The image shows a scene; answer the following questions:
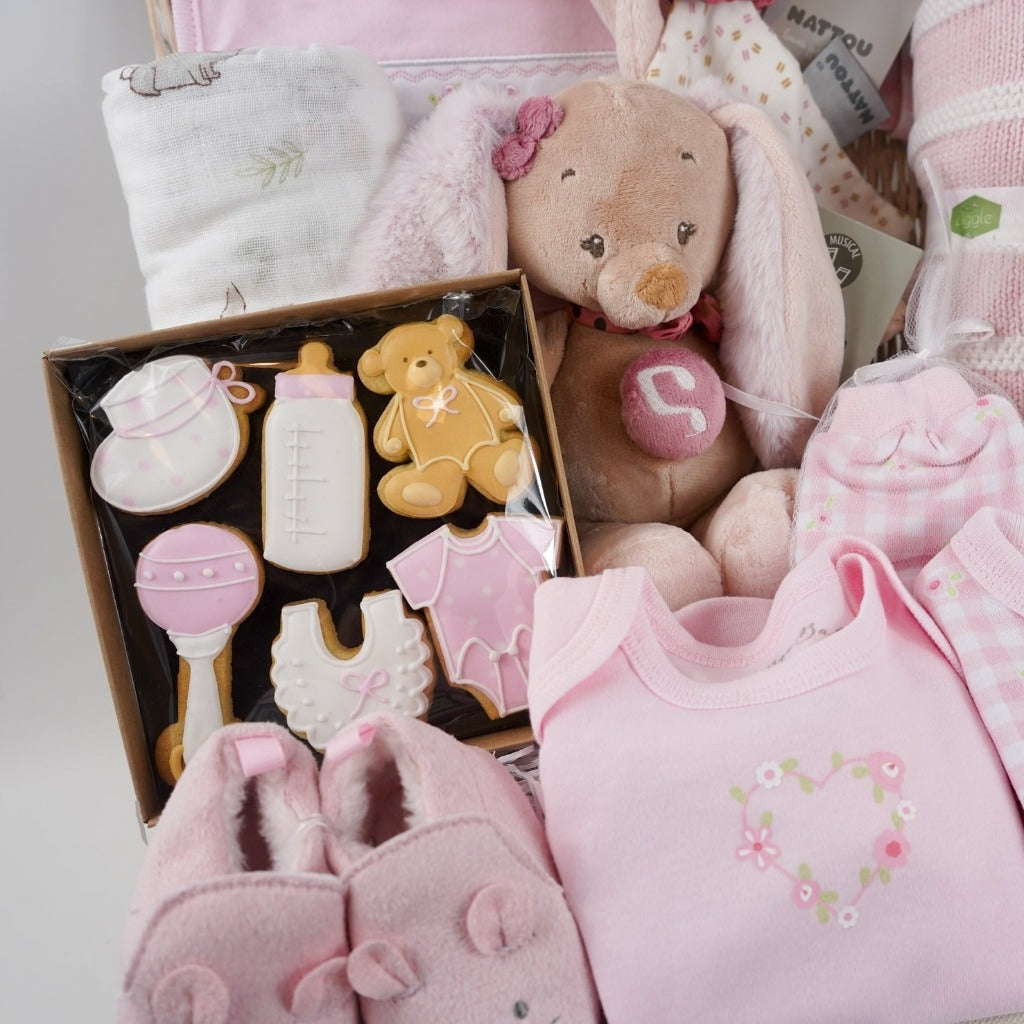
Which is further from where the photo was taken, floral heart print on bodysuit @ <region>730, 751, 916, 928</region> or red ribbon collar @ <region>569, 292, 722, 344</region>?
red ribbon collar @ <region>569, 292, 722, 344</region>

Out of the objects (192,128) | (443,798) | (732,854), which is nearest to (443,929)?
(443,798)

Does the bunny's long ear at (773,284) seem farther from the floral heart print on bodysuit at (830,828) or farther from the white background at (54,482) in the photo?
the white background at (54,482)

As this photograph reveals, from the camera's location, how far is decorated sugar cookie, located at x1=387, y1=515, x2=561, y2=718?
792 millimetres

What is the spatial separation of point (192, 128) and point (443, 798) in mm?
604

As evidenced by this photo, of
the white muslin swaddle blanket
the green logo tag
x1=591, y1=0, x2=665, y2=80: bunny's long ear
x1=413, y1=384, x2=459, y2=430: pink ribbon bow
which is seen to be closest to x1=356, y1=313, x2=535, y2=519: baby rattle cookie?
x1=413, y1=384, x2=459, y2=430: pink ribbon bow

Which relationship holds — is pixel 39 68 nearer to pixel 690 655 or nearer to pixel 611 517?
pixel 611 517

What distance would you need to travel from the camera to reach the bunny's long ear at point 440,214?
2.71 ft

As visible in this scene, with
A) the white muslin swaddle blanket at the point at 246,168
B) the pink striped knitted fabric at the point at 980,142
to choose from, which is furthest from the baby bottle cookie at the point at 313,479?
the pink striped knitted fabric at the point at 980,142

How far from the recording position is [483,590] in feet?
2.61

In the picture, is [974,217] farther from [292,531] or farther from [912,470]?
[292,531]

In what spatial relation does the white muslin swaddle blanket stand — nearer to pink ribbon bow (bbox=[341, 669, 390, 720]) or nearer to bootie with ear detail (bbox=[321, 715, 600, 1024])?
pink ribbon bow (bbox=[341, 669, 390, 720])

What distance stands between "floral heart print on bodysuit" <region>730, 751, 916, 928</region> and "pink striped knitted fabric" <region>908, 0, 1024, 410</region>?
47 cm

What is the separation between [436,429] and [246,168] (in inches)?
11.3

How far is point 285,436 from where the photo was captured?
0.78m
